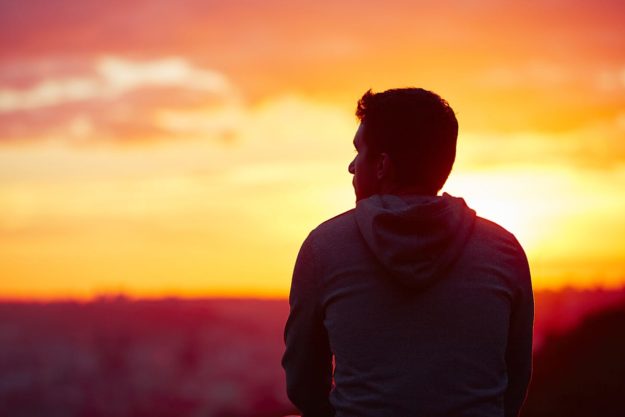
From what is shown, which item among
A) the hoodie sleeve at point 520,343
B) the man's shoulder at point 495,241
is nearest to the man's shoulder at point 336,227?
the man's shoulder at point 495,241

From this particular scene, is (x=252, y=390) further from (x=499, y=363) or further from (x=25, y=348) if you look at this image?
(x=499, y=363)

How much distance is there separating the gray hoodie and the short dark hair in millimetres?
98

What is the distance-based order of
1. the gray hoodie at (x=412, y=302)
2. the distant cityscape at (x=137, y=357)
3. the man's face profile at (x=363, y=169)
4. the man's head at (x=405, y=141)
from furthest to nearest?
1. the distant cityscape at (x=137, y=357)
2. the man's face profile at (x=363, y=169)
3. the man's head at (x=405, y=141)
4. the gray hoodie at (x=412, y=302)

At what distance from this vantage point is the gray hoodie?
2.85 m

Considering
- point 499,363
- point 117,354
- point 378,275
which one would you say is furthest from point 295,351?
point 117,354

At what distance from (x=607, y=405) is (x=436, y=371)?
10748 millimetres

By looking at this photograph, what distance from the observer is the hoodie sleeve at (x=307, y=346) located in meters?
3.01

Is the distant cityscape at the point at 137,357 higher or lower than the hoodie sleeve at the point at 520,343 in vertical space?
lower

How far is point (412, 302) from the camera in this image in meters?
2.89

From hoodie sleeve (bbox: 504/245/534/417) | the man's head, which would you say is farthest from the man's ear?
hoodie sleeve (bbox: 504/245/534/417)

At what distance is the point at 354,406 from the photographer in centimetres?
289

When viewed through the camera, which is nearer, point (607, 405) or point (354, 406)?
point (354, 406)

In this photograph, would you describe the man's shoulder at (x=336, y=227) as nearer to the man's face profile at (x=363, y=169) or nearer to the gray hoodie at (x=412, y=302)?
the gray hoodie at (x=412, y=302)

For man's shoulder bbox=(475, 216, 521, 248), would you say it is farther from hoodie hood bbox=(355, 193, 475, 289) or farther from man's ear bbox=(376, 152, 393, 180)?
man's ear bbox=(376, 152, 393, 180)
